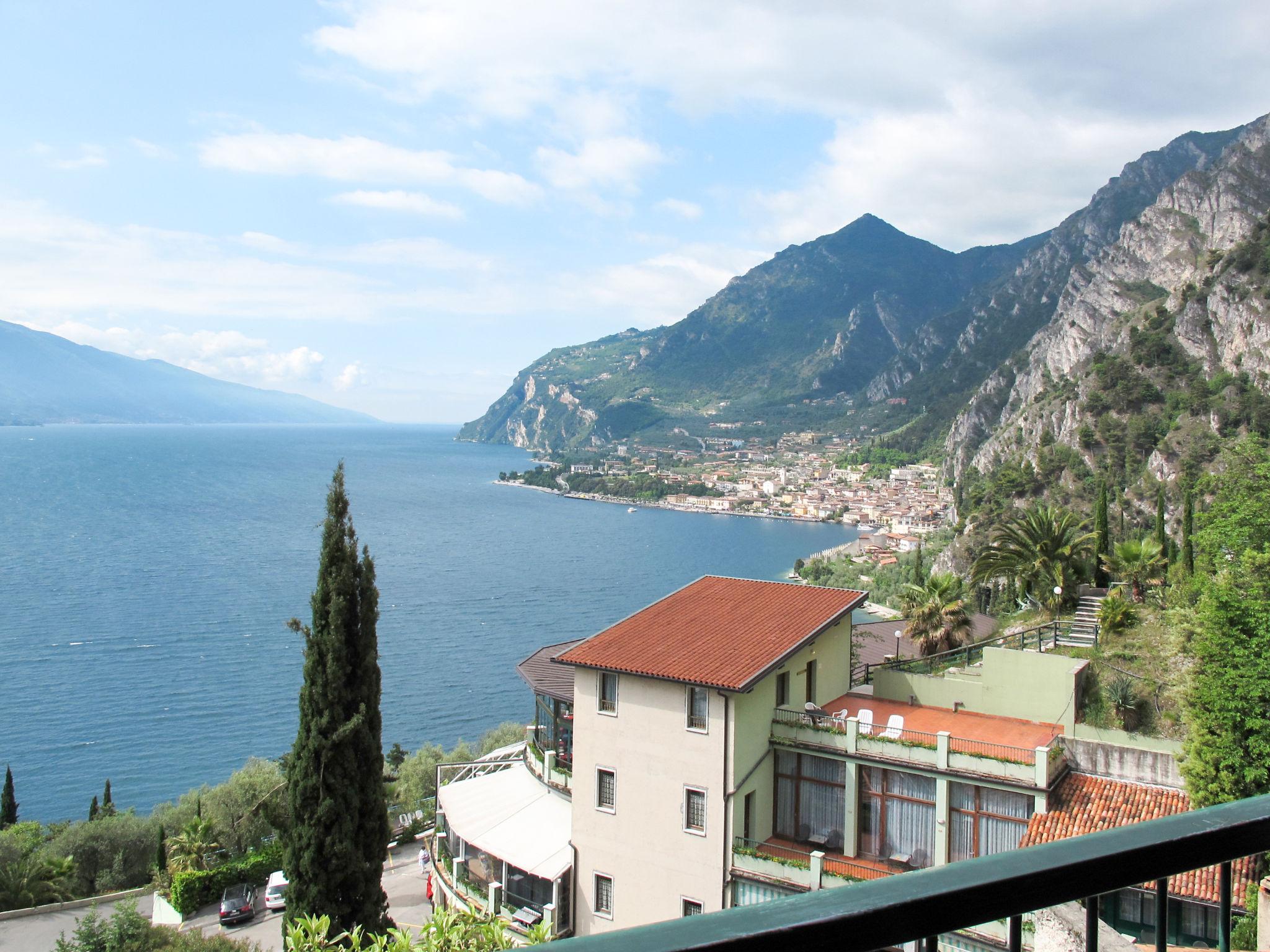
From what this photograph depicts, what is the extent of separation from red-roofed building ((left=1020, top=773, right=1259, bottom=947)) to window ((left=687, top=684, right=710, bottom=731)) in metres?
5.06

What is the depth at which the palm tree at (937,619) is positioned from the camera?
66.3ft

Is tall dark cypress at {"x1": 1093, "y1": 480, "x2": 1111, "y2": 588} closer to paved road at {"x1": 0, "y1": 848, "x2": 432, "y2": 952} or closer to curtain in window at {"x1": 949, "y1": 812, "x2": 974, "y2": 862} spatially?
curtain in window at {"x1": 949, "y1": 812, "x2": 974, "y2": 862}

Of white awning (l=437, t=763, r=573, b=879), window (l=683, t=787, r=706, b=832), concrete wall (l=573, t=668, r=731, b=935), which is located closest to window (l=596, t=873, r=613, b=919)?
concrete wall (l=573, t=668, r=731, b=935)

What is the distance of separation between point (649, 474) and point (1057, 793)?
150 metres

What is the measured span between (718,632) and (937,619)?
20.4 ft

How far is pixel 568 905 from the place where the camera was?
1659 centimetres

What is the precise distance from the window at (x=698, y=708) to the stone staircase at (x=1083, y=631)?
28.1ft

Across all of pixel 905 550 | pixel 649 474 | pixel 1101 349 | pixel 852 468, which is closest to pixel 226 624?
pixel 905 550

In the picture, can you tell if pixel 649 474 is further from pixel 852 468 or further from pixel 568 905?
pixel 568 905

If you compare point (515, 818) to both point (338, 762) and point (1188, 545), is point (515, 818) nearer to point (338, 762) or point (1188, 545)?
point (338, 762)

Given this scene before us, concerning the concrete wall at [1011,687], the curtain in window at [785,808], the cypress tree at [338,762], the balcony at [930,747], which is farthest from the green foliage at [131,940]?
the concrete wall at [1011,687]

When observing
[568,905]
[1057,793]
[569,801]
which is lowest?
[568,905]

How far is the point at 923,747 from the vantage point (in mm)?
14578

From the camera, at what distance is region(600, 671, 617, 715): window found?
16172 mm
